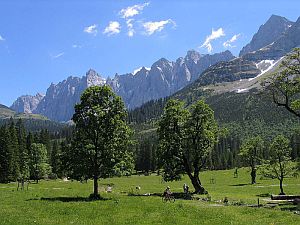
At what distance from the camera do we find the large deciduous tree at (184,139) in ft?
199

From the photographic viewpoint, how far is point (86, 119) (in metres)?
52.5

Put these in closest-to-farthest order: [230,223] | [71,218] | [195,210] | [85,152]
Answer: [230,223]
[71,218]
[195,210]
[85,152]

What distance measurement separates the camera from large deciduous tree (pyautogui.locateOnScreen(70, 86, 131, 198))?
51.8m

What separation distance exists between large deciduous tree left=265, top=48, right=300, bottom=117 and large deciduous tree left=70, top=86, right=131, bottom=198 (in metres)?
20.1

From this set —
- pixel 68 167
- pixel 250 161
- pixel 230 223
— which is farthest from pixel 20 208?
pixel 250 161

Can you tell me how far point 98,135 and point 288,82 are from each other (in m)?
24.8

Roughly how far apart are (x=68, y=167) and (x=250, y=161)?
210ft

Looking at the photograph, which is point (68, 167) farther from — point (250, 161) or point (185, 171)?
point (250, 161)

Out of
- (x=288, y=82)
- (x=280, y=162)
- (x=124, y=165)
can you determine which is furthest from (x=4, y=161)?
(x=288, y=82)

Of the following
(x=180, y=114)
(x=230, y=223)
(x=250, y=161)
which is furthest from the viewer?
(x=250, y=161)

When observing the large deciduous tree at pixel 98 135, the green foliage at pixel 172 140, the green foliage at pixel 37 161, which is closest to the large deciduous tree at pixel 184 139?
the green foliage at pixel 172 140

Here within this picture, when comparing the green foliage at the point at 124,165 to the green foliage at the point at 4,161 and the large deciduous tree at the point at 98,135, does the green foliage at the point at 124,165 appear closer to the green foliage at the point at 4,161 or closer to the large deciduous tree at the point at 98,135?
the large deciduous tree at the point at 98,135

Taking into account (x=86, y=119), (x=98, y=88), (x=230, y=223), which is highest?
(x=98, y=88)

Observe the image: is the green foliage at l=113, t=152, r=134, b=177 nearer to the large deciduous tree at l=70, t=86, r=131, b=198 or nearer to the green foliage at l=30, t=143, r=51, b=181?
the large deciduous tree at l=70, t=86, r=131, b=198
